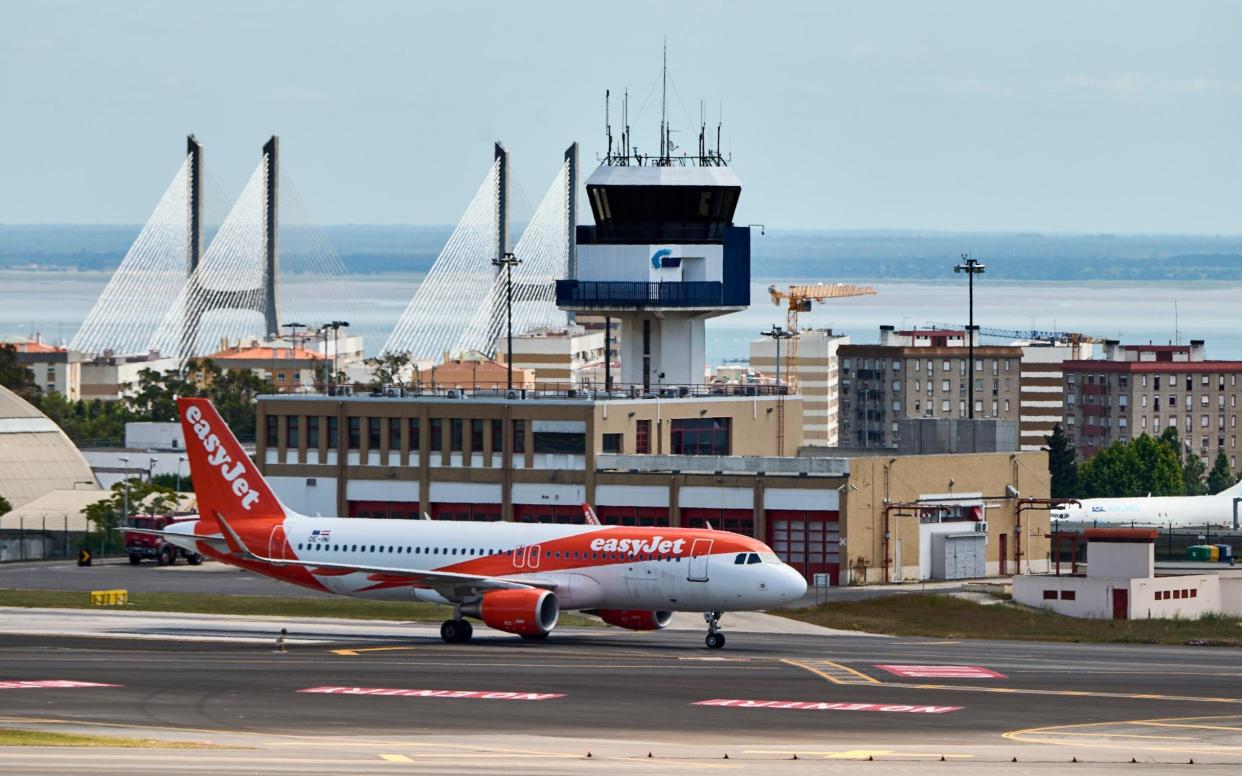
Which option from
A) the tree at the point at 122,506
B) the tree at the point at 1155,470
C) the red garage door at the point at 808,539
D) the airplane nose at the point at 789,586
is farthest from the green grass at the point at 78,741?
the tree at the point at 1155,470

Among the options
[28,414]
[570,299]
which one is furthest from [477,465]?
[28,414]

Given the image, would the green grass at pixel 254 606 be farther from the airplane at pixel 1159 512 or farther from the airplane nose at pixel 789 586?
the airplane at pixel 1159 512

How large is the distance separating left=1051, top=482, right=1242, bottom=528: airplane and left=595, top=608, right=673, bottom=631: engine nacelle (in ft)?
251

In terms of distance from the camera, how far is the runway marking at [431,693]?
55.0 m

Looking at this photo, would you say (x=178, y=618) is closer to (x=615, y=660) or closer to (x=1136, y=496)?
(x=615, y=660)

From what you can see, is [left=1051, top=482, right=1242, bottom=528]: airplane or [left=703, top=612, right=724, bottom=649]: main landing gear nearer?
[left=703, top=612, right=724, bottom=649]: main landing gear

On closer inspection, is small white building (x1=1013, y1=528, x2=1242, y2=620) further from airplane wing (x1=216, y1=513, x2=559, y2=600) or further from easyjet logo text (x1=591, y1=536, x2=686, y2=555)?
airplane wing (x1=216, y1=513, x2=559, y2=600)

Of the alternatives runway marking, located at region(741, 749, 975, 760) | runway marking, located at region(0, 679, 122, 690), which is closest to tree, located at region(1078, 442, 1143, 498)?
runway marking, located at region(0, 679, 122, 690)

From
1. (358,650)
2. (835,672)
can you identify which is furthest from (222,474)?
(835,672)

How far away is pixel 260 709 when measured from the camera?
171ft

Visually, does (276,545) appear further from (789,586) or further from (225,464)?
(789,586)

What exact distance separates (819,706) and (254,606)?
3410 centimetres

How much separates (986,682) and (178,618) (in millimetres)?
30486

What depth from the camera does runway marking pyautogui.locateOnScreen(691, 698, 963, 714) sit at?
53.3m
